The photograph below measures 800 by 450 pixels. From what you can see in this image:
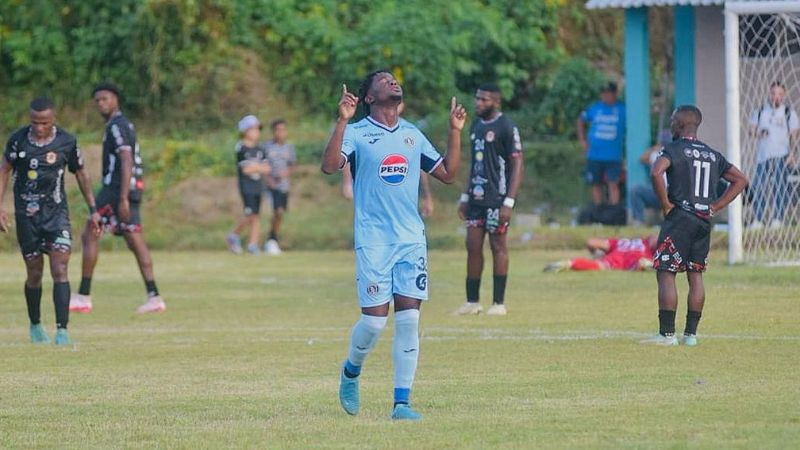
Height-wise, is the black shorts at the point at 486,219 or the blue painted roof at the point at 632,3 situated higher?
the blue painted roof at the point at 632,3

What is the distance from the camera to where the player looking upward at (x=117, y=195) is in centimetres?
1769

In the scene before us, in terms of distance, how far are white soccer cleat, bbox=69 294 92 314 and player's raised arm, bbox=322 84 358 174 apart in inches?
341

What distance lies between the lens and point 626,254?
72.2 feet

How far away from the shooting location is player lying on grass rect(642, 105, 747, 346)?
13.5 meters

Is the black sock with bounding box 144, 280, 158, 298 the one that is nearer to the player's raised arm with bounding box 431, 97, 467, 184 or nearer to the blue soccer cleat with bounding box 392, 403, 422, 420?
Result: the player's raised arm with bounding box 431, 97, 467, 184

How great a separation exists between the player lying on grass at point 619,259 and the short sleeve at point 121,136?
253 inches

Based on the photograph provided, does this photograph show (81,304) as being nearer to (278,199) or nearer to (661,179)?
(661,179)

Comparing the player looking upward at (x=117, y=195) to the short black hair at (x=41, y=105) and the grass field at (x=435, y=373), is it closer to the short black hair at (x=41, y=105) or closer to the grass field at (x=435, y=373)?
the grass field at (x=435, y=373)

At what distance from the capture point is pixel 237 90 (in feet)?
109

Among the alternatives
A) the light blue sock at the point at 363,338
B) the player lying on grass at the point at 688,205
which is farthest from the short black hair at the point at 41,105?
the light blue sock at the point at 363,338

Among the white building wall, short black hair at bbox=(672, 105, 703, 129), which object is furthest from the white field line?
the white building wall

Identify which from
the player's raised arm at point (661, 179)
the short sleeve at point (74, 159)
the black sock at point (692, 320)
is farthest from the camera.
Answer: the short sleeve at point (74, 159)

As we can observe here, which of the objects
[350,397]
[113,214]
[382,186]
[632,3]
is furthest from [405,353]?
[632,3]

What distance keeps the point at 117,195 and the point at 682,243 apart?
6.75 m
